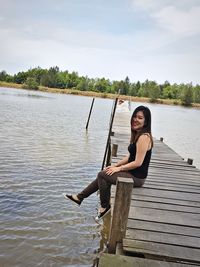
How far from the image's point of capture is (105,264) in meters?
3.69

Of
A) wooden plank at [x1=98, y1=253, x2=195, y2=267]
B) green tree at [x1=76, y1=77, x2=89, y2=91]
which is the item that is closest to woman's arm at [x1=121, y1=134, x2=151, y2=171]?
wooden plank at [x1=98, y1=253, x2=195, y2=267]

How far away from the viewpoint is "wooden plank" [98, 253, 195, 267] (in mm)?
3718

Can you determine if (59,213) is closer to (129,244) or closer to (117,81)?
(129,244)

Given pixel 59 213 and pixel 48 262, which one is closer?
pixel 48 262

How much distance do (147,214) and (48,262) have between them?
2092 millimetres

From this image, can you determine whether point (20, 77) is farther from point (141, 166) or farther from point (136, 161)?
point (136, 161)

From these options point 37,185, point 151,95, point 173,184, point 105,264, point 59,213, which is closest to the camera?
point 105,264

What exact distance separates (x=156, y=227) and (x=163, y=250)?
0.68 meters

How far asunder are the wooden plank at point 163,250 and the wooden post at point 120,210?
169 mm

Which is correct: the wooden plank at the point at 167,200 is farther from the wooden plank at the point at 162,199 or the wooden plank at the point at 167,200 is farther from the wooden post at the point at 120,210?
the wooden post at the point at 120,210

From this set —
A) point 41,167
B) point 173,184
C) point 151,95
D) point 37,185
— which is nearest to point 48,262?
point 173,184

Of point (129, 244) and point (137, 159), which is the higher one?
point (137, 159)

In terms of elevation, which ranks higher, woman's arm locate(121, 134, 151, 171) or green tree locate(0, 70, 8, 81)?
green tree locate(0, 70, 8, 81)

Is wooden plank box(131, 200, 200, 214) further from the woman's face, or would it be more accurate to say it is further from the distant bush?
the distant bush
